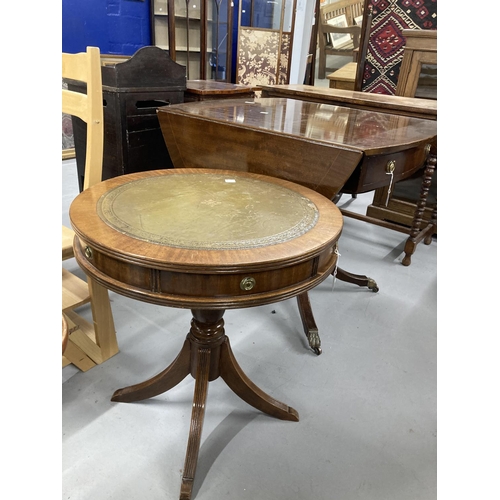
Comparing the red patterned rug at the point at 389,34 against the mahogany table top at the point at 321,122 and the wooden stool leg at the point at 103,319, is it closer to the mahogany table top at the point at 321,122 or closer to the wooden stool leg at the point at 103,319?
the mahogany table top at the point at 321,122

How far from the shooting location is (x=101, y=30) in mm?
4012

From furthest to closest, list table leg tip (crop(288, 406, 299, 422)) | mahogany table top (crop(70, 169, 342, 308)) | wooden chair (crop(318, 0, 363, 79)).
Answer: wooden chair (crop(318, 0, 363, 79))
table leg tip (crop(288, 406, 299, 422))
mahogany table top (crop(70, 169, 342, 308))

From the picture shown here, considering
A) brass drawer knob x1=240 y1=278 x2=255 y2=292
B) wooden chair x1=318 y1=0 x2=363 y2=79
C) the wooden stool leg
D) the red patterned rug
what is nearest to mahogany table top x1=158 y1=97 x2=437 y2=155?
brass drawer knob x1=240 y1=278 x2=255 y2=292

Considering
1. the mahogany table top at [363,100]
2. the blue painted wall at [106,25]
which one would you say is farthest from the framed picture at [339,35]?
the mahogany table top at [363,100]

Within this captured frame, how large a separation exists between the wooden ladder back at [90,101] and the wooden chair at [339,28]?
15.0 feet

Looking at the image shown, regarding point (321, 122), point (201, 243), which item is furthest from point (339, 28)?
point (201, 243)

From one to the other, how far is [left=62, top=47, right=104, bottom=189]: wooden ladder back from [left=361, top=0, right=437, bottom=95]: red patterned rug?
270 cm

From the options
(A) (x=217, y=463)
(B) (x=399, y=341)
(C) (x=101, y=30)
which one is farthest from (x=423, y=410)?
(C) (x=101, y=30)

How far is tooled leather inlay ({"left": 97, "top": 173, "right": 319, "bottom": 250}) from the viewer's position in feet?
3.14

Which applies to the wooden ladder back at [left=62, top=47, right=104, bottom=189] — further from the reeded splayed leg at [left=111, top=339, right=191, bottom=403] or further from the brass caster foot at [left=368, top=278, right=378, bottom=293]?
the brass caster foot at [left=368, top=278, right=378, bottom=293]

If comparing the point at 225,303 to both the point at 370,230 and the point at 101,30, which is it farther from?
the point at 101,30

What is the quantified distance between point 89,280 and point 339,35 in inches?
199

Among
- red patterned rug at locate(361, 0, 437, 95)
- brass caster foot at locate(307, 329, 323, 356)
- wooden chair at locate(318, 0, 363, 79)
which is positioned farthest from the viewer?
wooden chair at locate(318, 0, 363, 79)

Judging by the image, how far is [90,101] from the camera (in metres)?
1.36
